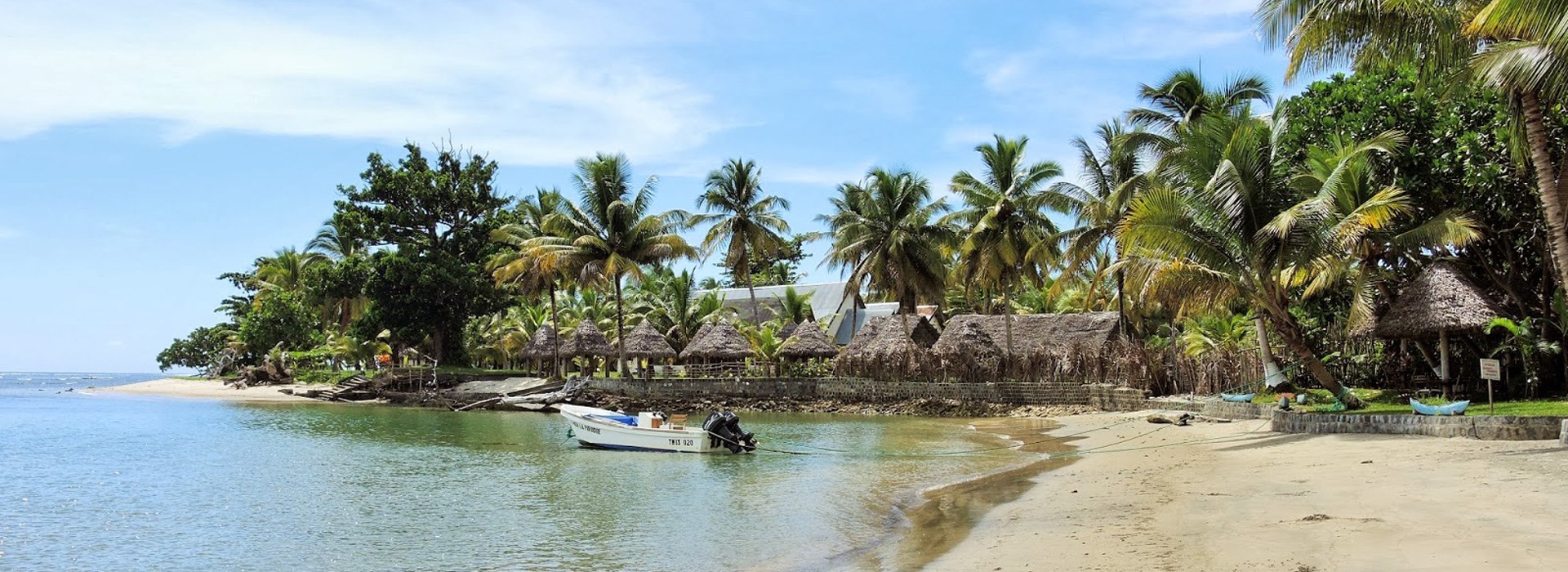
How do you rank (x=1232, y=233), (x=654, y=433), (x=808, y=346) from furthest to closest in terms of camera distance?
1. (x=808, y=346)
2. (x=654, y=433)
3. (x=1232, y=233)

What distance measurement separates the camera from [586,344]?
37.5 metres

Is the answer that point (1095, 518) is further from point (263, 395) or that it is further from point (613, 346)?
point (263, 395)

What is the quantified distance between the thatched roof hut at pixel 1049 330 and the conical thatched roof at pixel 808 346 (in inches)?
195

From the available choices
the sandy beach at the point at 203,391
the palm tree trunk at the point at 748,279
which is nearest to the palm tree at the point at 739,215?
the palm tree trunk at the point at 748,279

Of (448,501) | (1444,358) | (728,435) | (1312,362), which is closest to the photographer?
(448,501)

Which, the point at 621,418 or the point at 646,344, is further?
the point at 646,344

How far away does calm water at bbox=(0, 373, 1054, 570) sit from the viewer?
31.9 ft

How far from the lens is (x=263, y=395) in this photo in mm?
43562

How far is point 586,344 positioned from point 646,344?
2.15m

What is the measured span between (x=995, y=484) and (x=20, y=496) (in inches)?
515

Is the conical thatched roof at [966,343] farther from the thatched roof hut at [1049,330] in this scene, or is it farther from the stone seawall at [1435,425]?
the stone seawall at [1435,425]

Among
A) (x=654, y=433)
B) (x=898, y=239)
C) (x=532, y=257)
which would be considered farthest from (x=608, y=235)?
(x=654, y=433)

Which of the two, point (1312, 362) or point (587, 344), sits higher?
point (587, 344)

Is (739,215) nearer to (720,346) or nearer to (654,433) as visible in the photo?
(720,346)
